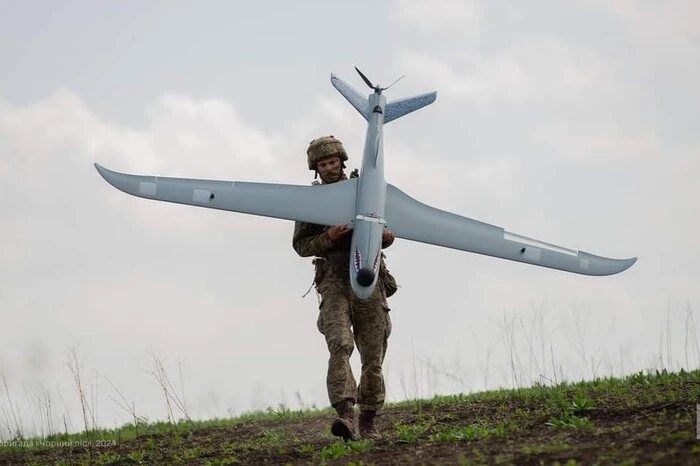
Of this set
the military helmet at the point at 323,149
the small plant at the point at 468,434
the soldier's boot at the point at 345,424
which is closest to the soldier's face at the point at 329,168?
the military helmet at the point at 323,149

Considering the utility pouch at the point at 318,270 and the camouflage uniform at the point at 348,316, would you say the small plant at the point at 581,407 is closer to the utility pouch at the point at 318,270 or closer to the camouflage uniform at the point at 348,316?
the camouflage uniform at the point at 348,316

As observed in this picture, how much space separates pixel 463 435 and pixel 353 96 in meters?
4.10

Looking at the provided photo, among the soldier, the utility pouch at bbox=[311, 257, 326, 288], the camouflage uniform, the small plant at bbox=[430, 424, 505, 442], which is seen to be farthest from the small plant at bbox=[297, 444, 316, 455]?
the utility pouch at bbox=[311, 257, 326, 288]

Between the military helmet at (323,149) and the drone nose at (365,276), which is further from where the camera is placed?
the military helmet at (323,149)

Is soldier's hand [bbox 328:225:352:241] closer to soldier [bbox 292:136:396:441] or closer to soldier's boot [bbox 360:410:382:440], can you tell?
soldier [bbox 292:136:396:441]

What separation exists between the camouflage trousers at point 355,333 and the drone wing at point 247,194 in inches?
28.5

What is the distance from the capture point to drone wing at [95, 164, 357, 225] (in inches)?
365

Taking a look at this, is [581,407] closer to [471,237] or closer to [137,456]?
[471,237]

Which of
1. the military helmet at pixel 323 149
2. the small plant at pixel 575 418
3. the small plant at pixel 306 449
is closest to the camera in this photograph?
the small plant at pixel 575 418

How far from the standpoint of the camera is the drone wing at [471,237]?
9.90m

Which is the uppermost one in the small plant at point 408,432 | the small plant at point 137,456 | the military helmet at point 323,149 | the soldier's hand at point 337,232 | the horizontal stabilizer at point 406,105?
the horizontal stabilizer at point 406,105

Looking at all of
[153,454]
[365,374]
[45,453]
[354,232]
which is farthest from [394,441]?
[45,453]

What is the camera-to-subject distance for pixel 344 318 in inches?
345

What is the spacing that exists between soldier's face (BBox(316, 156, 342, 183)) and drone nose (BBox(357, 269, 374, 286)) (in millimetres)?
1230
